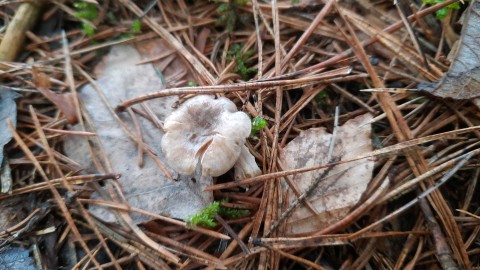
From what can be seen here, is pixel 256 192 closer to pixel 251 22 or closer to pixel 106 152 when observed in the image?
pixel 106 152

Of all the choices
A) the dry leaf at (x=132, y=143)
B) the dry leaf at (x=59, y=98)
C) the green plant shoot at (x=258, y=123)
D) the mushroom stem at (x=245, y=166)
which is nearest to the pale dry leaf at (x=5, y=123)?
the dry leaf at (x=59, y=98)

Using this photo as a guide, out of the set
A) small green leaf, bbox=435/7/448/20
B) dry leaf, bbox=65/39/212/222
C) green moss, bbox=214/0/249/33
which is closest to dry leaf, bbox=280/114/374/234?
dry leaf, bbox=65/39/212/222

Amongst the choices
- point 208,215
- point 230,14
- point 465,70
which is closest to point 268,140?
point 208,215

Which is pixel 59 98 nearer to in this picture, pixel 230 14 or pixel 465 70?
pixel 230 14

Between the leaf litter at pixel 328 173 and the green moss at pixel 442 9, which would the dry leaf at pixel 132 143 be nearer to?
the leaf litter at pixel 328 173

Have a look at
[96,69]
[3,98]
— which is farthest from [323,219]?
[3,98]
